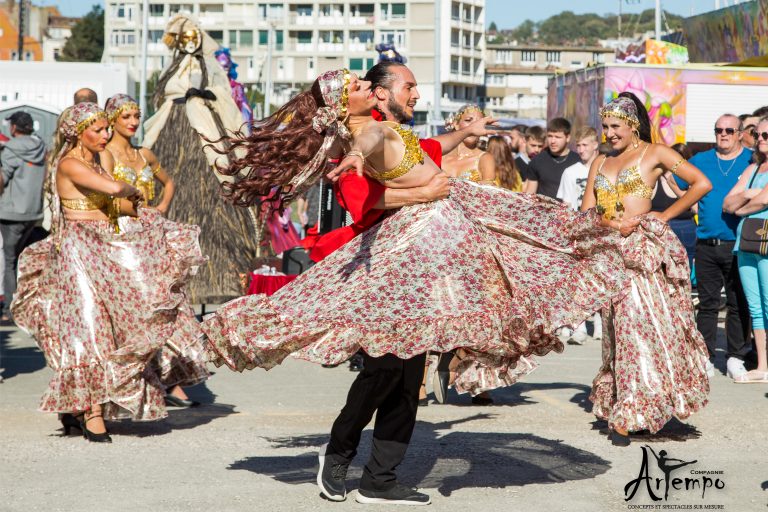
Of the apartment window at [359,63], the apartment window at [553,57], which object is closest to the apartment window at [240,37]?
the apartment window at [359,63]

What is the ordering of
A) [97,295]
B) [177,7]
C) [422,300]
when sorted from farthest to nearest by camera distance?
[177,7] < [97,295] < [422,300]

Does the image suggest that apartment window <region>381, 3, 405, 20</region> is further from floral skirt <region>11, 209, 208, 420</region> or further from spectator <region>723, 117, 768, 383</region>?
floral skirt <region>11, 209, 208, 420</region>

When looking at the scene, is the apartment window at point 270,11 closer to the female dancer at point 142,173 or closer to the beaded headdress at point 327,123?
the female dancer at point 142,173

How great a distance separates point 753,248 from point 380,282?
4.88 meters

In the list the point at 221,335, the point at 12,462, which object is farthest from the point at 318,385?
the point at 221,335

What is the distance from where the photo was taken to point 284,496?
5.87 m

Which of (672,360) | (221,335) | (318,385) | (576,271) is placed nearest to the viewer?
(221,335)

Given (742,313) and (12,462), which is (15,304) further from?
(742,313)

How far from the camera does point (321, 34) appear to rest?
13488cm

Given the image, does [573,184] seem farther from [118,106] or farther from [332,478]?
[332,478]

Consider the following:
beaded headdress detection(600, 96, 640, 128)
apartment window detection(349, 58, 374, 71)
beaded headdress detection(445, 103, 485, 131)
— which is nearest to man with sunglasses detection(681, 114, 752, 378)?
beaded headdress detection(445, 103, 485, 131)

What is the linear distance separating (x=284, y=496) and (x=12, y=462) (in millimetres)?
1668

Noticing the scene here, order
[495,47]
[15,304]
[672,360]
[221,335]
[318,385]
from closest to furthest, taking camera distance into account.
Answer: [221,335] < [672,360] < [15,304] < [318,385] < [495,47]

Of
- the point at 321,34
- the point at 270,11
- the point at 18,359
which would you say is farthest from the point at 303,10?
the point at 18,359
